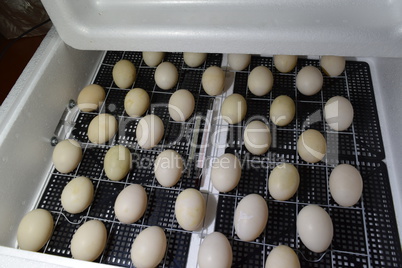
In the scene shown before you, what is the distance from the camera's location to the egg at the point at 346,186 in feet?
3.42

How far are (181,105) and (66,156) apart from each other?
18.3 inches

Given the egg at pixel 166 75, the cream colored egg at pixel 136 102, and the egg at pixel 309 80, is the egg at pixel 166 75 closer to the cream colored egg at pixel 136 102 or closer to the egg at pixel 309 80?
the cream colored egg at pixel 136 102

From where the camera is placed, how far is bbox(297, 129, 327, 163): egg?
3.70ft

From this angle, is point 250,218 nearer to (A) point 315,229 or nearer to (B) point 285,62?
(A) point 315,229

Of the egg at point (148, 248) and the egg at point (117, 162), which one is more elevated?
the egg at point (117, 162)

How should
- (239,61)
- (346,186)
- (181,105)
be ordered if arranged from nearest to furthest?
(346,186), (181,105), (239,61)

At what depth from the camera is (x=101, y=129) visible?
1.25 meters

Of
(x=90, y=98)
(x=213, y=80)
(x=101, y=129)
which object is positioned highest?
(x=213, y=80)

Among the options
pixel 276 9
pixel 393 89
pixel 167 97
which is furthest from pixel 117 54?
pixel 393 89

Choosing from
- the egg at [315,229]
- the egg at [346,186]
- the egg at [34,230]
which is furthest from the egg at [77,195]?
the egg at [346,186]

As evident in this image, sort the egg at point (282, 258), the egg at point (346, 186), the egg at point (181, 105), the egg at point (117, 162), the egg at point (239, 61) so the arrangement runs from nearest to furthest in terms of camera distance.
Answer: the egg at point (282, 258) < the egg at point (346, 186) < the egg at point (117, 162) < the egg at point (181, 105) < the egg at point (239, 61)

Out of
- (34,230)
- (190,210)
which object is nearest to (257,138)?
(190,210)

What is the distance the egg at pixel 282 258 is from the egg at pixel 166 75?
30.3 inches

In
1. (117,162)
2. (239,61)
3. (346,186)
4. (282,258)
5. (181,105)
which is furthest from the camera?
(239,61)
